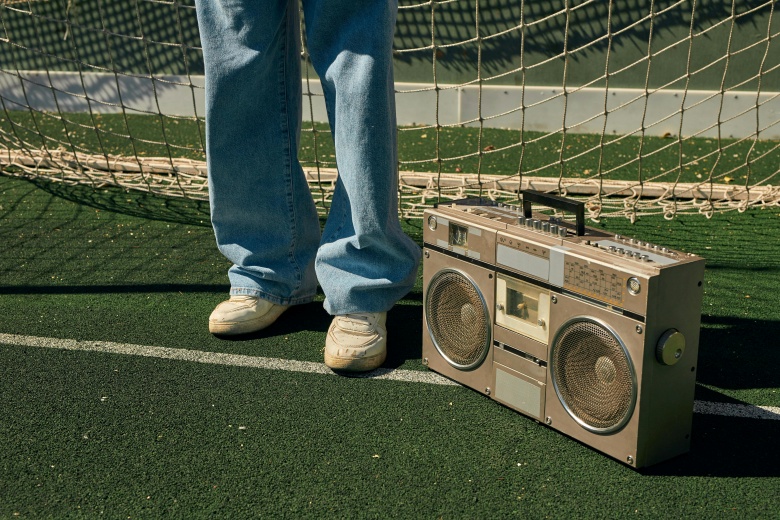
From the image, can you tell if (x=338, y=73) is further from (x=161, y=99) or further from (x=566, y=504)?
(x=161, y=99)

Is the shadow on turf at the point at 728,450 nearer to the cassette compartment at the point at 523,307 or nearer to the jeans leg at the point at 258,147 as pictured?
the cassette compartment at the point at 523,307

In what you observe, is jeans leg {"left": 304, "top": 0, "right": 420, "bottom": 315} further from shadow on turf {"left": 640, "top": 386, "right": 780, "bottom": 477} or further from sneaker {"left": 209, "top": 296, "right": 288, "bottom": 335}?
shadow on turf {"left": 640, "top": 386, "right": 780, "bottom": 477}

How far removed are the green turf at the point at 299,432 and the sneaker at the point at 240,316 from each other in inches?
1.4

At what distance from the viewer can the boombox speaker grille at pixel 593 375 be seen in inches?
69.4

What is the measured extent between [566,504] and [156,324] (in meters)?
1.40

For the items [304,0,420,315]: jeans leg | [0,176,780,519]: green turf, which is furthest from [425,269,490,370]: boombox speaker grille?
[304,0,420,315]: jeans leg

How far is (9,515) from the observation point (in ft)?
5.57

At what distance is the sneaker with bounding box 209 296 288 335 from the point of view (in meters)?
2.51

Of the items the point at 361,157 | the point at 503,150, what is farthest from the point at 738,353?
the point at 503,150

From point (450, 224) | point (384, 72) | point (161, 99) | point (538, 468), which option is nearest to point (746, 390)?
point (538, 468)

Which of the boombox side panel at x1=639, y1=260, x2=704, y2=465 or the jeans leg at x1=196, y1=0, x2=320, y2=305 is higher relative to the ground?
the jeans leg at x1=196, y1=0, x2=320, y2=305

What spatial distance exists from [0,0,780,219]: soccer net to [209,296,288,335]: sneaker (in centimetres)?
143

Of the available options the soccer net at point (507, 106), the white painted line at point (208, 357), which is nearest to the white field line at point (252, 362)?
the white painted line at point (208, 357)

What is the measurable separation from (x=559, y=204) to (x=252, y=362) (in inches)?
37.1
